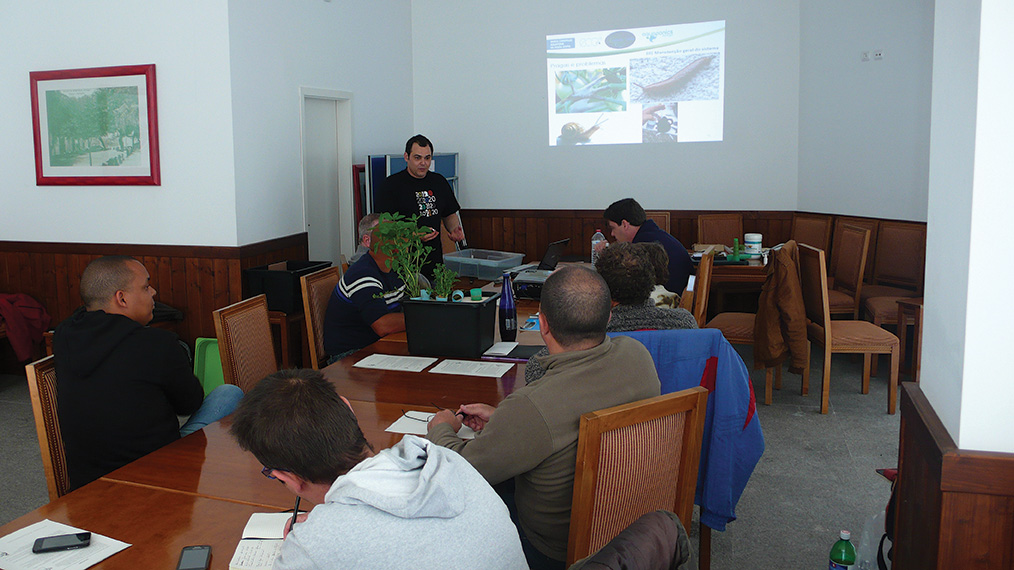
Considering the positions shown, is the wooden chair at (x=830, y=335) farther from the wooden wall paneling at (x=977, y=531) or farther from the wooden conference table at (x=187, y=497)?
the wooden wall paneling at (x=977, y=531)

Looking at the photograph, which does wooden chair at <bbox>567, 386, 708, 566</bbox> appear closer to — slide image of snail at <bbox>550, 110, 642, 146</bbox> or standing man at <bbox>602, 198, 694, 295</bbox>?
standing man at <bbox>602, 198, 694, 295</bbox>

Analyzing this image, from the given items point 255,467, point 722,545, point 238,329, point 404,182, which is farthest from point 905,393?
point 404,182

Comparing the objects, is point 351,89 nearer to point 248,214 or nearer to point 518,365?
point 248,214

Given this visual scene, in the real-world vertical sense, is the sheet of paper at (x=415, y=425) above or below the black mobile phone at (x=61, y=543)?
above

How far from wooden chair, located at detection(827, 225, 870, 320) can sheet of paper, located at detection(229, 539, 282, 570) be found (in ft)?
15.0

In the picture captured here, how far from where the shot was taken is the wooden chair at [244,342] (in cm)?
288

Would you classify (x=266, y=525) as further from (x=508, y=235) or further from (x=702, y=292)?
(x=508, y=235)

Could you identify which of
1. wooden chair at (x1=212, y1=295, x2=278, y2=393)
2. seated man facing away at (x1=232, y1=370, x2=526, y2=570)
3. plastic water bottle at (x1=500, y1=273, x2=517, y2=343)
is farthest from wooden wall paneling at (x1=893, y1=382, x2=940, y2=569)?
wooden chair at (x1=212, y1=295, x2=278, y2=393)

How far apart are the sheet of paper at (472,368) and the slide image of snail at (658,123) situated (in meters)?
4.63

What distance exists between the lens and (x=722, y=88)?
6.77m

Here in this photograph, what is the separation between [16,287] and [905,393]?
18.9 ft

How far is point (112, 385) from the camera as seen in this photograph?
7.59ft

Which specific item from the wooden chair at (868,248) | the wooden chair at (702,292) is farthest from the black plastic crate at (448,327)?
the wooden chair at (868,248)

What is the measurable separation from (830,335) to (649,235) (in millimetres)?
1174
